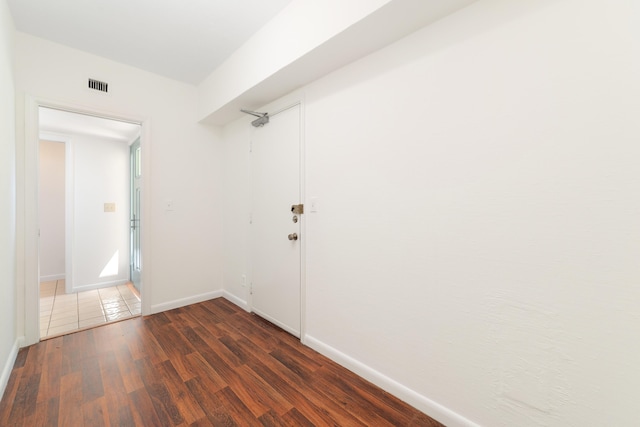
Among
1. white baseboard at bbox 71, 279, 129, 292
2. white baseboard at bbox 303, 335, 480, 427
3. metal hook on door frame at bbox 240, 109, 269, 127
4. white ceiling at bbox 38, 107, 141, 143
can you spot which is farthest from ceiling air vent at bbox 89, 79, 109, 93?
white baseboard at bbox 303, 335, 480, 427

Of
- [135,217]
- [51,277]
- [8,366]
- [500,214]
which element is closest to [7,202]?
[8,366]

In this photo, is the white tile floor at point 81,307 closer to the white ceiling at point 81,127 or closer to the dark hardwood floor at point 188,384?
the dark hardwood floor at point 188,384

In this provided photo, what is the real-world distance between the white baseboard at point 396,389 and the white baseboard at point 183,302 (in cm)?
176

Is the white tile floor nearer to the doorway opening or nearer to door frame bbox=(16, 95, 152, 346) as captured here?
the doorway opening

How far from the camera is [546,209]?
113 centimetres

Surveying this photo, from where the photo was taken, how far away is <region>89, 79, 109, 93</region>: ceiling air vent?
2.53 m

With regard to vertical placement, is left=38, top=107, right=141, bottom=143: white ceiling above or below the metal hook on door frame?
above

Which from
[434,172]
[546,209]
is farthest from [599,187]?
[434,172]

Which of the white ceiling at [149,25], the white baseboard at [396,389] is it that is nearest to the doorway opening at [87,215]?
the white ceiling at [149,25]

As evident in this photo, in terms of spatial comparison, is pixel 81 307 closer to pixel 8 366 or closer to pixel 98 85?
pixel 8 366

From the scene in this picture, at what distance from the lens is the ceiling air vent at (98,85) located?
2529 millimetres

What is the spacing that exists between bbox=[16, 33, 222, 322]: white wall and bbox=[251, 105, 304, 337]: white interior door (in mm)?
839

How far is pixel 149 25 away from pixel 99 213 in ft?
11.0

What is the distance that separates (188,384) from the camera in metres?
1.75
